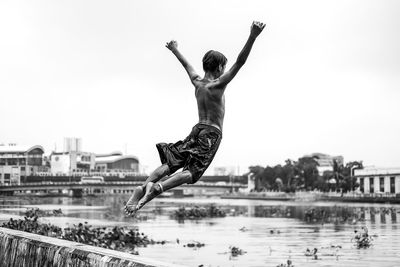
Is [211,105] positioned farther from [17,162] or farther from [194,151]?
[17,162]

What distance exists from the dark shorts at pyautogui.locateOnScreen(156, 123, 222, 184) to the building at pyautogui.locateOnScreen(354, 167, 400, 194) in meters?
120

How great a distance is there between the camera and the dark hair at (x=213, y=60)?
4828 mm

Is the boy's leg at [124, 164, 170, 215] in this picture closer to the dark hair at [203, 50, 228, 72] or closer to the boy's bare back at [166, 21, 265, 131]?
the boy's bare back at [166, 21, 265, 131]

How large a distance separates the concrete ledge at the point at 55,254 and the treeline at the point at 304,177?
12523cm

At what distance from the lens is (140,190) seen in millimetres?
4512

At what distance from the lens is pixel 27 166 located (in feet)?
533

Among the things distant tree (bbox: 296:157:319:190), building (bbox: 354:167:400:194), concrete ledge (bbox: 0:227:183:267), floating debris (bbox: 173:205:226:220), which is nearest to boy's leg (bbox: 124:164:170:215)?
concrete ledge (bbox: 0:227:183:267)

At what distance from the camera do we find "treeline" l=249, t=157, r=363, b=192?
136000mm

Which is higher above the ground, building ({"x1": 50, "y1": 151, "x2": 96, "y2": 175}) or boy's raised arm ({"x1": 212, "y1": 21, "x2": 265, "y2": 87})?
building ({"x1": 50, "y1": 151, "x2": 96, "y2": 175})

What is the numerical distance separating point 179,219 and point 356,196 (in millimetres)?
73783

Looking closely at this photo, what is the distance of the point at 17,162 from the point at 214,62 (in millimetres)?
163373

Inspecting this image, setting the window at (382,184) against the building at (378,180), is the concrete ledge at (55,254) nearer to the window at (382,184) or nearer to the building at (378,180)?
the building at (378,180)

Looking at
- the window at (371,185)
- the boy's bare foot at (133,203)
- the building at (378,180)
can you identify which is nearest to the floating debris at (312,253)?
the boy's bare foot at (133,203)

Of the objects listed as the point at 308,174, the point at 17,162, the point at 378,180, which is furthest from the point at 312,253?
the point at 17,162
